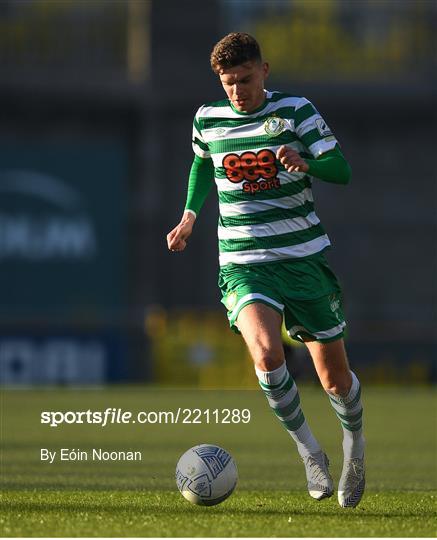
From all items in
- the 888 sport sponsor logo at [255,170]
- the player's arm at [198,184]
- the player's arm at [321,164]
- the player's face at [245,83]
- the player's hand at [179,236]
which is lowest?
the player's hand at [179,236]

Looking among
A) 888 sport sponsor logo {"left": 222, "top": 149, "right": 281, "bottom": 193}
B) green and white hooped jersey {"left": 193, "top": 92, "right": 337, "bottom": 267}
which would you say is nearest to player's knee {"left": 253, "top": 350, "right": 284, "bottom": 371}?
green and white hooped jersey {"left": 193, "top": 92, "right": 337, "bottom": 267}

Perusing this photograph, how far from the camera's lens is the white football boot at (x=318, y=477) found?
6926 millimetres

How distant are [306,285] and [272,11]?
26.1m

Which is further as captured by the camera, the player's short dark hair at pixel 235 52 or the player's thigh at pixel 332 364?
the player's thigh at pixel 332 364

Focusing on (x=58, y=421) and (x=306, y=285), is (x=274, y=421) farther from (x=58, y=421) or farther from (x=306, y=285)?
(x=306, y=285)

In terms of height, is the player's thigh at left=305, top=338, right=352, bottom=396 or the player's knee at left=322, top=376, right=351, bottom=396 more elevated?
the player's thigh at left=305, top=338, right=352, bottom=396

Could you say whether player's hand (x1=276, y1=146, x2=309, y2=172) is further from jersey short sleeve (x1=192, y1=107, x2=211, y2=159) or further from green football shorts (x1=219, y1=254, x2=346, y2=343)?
jersey short sleeve (x1=192, y1=107, x2=211, y2=159)

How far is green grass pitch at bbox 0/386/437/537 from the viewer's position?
20.3 ft

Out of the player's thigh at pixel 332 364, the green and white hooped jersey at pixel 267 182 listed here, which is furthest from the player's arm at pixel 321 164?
the player's thigh at pixel 332 364

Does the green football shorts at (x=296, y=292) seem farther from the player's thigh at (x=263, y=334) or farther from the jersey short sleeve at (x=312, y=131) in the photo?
the jersey short sleeve at (x=312, y=131)

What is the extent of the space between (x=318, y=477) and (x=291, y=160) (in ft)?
5.32

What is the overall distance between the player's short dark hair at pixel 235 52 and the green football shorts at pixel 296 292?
3.34 feet

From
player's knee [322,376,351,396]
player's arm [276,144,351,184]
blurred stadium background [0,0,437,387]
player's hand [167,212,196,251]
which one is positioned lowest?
blurred stadium background [0,0,437,387]

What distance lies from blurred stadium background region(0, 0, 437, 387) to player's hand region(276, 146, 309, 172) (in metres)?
21.9
